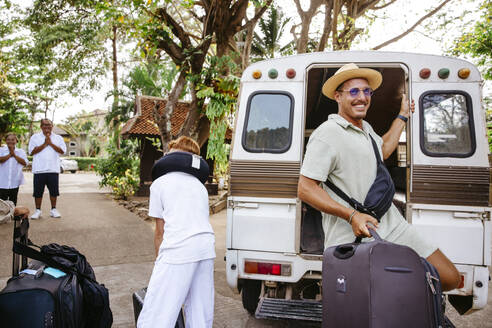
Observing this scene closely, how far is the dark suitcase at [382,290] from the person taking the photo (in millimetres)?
1618

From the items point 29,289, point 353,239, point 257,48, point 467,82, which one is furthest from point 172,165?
point 257,48

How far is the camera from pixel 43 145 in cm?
734

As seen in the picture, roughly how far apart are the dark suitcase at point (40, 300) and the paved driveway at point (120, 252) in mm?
1422

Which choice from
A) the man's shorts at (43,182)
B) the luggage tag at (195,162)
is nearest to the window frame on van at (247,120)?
the luggage tag at (195,162)

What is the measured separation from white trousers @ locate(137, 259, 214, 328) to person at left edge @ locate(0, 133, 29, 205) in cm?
581

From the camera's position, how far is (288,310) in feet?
11.2

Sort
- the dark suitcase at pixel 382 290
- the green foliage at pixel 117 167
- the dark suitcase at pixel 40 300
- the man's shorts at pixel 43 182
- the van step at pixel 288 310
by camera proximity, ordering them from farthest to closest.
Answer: the green foliage at pixel 117 167 → the man's shorts at pixel 43 182 → the van step at pixel 288 310 → the dark suitcase at pixel 40 300 → the dark suitcase at pixel 382 290

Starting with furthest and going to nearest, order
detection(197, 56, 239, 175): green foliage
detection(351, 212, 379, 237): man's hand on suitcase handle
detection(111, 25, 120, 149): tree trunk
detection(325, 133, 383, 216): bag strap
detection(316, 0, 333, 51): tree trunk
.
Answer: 1. detection(111, 25, 120, 149): tree trunk
2. detection(316, 0, 333, 51): tree trunk
3. detection(197, 56, 239, 175): green foliage
4. detection(325, 133, 383, 216): bag strap
5. detection(351, 212, 379, 237): man's hand on suitcase handle

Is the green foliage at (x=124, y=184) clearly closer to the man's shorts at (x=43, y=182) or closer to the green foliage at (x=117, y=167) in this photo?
the green foliage at (x=117, y=167)

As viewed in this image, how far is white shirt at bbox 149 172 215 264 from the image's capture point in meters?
2.71

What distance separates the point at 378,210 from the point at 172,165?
4.92 feet

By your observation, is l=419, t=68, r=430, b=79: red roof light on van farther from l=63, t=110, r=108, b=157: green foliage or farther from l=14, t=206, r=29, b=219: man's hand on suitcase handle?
l=63, t=110, r=108, b=157: green foliage

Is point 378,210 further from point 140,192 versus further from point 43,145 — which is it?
point 140,192

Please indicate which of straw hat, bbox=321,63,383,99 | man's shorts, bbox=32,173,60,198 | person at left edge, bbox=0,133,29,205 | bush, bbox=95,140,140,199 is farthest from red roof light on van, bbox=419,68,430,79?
bush, bbox=95,140,140,199
